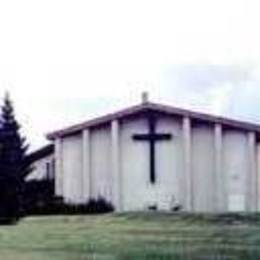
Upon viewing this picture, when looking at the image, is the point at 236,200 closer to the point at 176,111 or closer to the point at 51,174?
the point at 176,111

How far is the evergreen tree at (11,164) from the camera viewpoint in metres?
50.5

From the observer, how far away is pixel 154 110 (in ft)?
177

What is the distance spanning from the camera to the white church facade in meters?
52.6

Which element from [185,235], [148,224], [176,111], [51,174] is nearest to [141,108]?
[176,111]

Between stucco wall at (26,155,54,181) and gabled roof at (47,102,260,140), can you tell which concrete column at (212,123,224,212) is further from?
stucco wall at (26,155,54,181)

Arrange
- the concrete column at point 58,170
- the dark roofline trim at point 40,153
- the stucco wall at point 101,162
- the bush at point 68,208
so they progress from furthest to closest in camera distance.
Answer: the dark roofline trim at point 40,153, the concrete column at point 58,170, the stucco wall at point 101,162, the bush at point 68,208

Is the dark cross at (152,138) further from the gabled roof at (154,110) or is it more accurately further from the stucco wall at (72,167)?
the stucco wall at (72,167)

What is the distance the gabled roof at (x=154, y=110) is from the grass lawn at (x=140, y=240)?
24.7 m

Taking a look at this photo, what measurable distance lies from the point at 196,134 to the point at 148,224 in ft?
91.2

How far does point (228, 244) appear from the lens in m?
19.0

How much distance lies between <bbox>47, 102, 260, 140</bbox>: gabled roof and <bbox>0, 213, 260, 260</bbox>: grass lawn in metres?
24.7

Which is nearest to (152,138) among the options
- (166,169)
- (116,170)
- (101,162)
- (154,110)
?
(154,110)

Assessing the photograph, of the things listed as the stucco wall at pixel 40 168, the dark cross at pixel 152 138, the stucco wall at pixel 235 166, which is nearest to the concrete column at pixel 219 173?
the stucco wall at pixel 235 166

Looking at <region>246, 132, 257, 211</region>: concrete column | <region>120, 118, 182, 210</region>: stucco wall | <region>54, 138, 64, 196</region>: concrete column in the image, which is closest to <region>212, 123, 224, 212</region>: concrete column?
<region>246, 132, 257, 211</region>: concrete column
